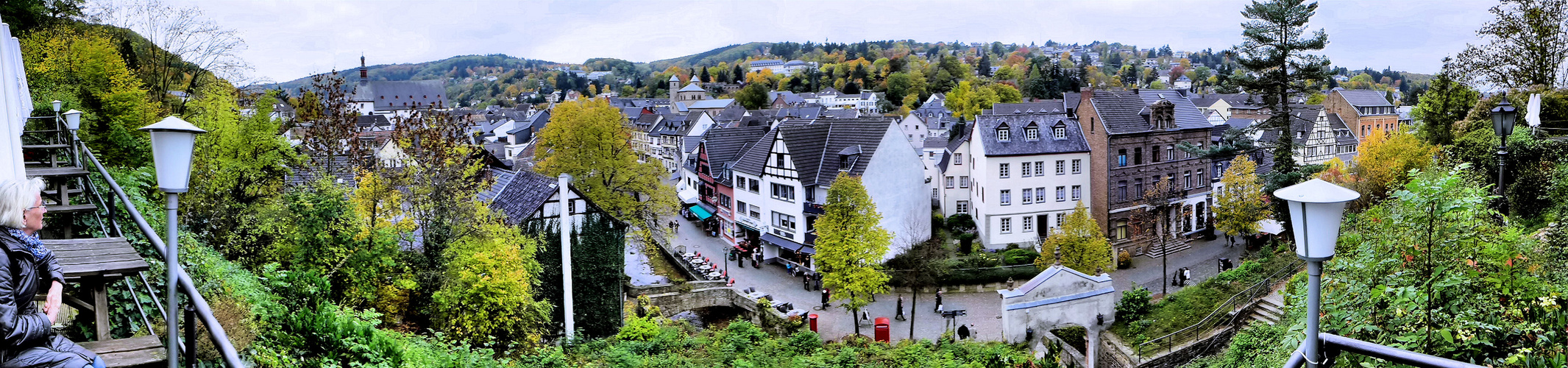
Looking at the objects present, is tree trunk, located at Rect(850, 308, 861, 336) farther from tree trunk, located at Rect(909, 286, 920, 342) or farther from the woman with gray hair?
the woman with gray hair

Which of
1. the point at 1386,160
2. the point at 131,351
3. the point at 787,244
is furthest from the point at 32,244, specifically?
the point at 1386,160

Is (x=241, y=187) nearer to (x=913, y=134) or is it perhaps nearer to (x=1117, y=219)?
(x=1117, y=219)

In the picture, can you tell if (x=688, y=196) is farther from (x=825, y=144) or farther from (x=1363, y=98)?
(x=1363, y=98)

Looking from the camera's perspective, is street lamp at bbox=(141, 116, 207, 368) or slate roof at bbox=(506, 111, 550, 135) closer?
street lamp at bbox=(141, 116, 207, 368)

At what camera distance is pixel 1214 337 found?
882 inches

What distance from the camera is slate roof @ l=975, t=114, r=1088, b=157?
39812 mm

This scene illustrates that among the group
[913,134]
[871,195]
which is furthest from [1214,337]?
[913,134]

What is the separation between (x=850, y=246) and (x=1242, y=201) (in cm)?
1807

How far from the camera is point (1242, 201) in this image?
35.3 meters

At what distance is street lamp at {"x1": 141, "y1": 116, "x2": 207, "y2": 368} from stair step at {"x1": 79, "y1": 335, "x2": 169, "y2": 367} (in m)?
0.85

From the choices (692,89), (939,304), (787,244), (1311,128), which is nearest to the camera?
(939,304)

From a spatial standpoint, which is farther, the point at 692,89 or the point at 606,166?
the point at 692,89

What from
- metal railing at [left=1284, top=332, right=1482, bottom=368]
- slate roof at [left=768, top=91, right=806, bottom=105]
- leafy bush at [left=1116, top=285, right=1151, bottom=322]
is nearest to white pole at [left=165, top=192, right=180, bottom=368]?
metal railing at [left=1284, top=332, right=1482, bottom=368]

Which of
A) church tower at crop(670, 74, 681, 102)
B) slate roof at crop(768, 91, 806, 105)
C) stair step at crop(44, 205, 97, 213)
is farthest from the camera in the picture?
church tower at crop(670, 74, 681, 102)
